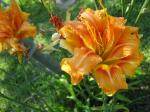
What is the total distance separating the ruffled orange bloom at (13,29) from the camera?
63.7 inches

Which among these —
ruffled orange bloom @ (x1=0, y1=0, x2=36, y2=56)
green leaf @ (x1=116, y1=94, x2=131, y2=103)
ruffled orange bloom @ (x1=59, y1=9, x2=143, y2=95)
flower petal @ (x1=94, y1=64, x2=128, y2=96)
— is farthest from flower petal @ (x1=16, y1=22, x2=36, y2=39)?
green leaf @ (x1=116, y1=94, x2=131, y2=103)

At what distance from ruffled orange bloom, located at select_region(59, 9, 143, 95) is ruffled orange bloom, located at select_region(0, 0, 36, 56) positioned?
0.80 feet

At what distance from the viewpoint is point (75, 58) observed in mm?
1397

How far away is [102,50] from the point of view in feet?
4.77

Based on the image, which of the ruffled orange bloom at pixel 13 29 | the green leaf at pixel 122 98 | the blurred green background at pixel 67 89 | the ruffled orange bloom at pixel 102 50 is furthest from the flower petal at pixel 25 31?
the green leaf at pixel 122 98

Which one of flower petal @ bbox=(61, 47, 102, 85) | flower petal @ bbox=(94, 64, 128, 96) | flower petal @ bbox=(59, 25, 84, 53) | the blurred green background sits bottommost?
the blurred green background

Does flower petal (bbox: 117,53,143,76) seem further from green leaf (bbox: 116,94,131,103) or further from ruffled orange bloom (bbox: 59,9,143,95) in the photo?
green leaf (bbox: 116,94,131,103)

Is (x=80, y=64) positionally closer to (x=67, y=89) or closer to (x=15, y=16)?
(x=15, y=16)

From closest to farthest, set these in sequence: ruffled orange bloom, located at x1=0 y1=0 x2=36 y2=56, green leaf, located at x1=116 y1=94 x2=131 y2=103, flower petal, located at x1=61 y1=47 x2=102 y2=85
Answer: flower petal, located at x1=61 y1=47 x2=102 y2=85 < ruffled orange bloom, located at x1=0 y1=0 x2=36 y2=56 < green leaf, located at x1=116 y1=94 x2=131 y2=103

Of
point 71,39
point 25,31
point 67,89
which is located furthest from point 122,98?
point 71,39

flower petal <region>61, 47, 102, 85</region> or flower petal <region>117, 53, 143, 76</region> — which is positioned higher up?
flower petal <region>61, 47, 102, 85</region>

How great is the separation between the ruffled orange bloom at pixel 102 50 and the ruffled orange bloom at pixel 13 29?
24 centimetres

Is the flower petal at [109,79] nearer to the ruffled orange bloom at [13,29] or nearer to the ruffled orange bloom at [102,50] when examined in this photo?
the ruffled orange bloom at [102,50]

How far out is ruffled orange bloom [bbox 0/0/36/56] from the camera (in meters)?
1.62
